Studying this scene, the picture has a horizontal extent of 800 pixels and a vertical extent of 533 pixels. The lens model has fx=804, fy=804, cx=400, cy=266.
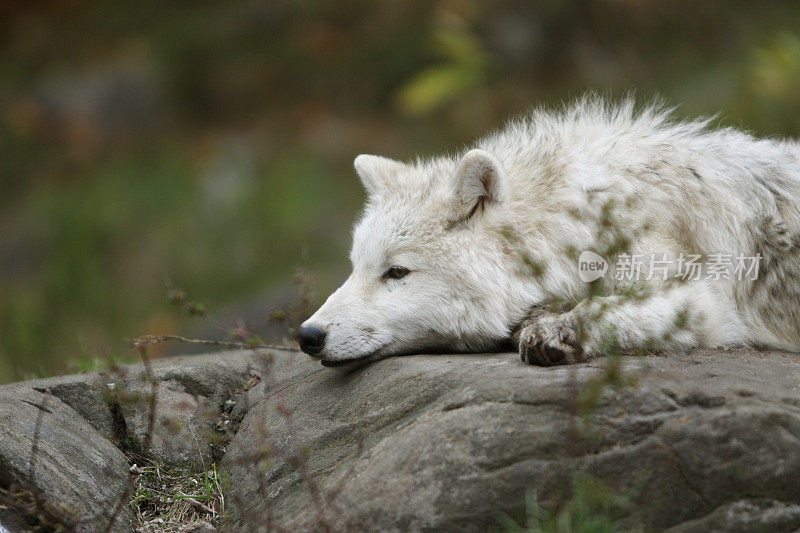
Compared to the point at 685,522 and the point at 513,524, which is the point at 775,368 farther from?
the point at 513,524

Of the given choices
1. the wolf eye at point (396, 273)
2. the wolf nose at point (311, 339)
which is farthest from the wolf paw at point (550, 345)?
the wolf nose at point (311, 339)

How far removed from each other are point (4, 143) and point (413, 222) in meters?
14.0

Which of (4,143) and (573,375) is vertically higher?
(4,143)

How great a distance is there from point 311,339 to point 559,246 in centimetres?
166

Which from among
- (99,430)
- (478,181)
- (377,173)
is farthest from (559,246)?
(99,430)

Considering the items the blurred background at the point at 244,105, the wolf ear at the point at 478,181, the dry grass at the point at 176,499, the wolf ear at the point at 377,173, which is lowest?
the dry grass at the point at 176,499

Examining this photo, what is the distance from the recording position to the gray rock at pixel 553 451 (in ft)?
11.0

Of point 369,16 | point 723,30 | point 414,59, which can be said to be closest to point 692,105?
point 723,30

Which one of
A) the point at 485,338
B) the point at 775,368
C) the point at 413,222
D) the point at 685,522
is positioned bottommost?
the point at 685,522

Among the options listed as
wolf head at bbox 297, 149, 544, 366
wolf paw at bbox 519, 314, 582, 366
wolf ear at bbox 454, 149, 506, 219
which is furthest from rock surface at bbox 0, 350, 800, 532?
wolf ear at bbox 454, 149, 506, 219

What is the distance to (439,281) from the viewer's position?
499 centimetres

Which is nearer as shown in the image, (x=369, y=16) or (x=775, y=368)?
(x=775, y=368)

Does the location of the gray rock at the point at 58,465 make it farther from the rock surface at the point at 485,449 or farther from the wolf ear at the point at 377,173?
the wolf ear at the point at 377,173

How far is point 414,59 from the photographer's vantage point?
1625cm
